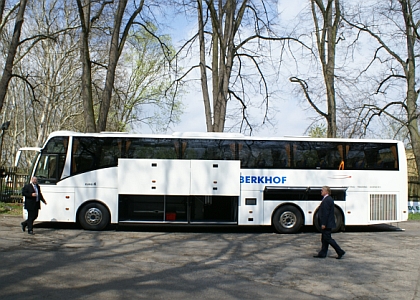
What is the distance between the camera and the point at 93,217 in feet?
53.7

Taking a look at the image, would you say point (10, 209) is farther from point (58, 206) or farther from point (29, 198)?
point (29, 198)

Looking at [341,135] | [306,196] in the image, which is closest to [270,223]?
[306,196]

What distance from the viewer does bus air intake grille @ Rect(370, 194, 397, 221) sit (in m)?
17.1

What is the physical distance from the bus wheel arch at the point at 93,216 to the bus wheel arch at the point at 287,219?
5.72 metres

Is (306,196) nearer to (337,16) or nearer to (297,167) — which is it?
(297,167)

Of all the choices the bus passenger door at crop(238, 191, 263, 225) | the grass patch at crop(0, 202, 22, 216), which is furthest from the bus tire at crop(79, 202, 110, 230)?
the grass patch at crop(0, 202, 22, 216)

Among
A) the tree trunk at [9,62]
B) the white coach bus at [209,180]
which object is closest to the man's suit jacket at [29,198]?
the white coach bus at [209,180]

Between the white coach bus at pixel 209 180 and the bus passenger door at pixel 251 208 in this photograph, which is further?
the bus passenger door at pixel 251 208

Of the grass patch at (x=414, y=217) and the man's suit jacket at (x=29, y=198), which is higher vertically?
the man's suit jacket at (x=29, y=198)

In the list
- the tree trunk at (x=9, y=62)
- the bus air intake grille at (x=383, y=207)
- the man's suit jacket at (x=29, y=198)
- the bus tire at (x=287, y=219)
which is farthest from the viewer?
the tree trunk at (x=9, y=62)

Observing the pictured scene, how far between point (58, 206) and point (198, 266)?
773cm

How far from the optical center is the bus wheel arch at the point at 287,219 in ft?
55.1

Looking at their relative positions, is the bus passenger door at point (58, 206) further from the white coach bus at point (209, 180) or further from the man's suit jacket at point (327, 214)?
the man's suit jacket at point (327, 214)

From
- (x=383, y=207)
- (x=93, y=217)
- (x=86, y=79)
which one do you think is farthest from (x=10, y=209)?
(x=383, y=207)
